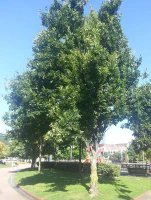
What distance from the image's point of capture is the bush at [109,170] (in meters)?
21.2

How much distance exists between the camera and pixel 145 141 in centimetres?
2384

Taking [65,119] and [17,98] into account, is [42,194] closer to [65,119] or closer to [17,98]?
[65,119]

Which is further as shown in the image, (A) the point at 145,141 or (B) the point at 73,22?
(A) the point at 145,141

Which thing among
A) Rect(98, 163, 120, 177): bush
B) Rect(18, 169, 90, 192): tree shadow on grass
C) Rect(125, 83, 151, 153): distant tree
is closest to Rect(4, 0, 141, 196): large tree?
Rect(125, 83, 151, 153): distant tree

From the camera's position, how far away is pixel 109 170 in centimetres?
2152

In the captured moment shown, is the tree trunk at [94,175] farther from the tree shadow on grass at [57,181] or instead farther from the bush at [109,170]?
the bush at [109,170]

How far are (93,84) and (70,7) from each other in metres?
6.48

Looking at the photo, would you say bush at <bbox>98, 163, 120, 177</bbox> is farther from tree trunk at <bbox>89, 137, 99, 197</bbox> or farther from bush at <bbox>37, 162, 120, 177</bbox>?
tree trunk at <bbox>89, 137, 99, 197</bbox>

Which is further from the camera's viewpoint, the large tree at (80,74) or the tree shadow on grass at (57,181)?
the tree shadow on grass at (57,181)

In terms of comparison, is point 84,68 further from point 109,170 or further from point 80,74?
point 109,170

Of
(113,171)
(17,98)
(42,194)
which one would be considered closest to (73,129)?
(42,194)

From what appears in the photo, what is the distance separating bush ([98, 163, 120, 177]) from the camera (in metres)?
21.2

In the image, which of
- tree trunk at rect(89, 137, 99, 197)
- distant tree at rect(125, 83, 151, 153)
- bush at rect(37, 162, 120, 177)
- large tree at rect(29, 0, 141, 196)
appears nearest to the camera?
large tree at rect(29, 0, 141, 196)

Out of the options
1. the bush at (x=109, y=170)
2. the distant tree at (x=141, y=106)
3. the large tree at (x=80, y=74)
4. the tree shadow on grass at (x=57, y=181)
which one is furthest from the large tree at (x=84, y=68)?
the bush at (x=109, y=170)
